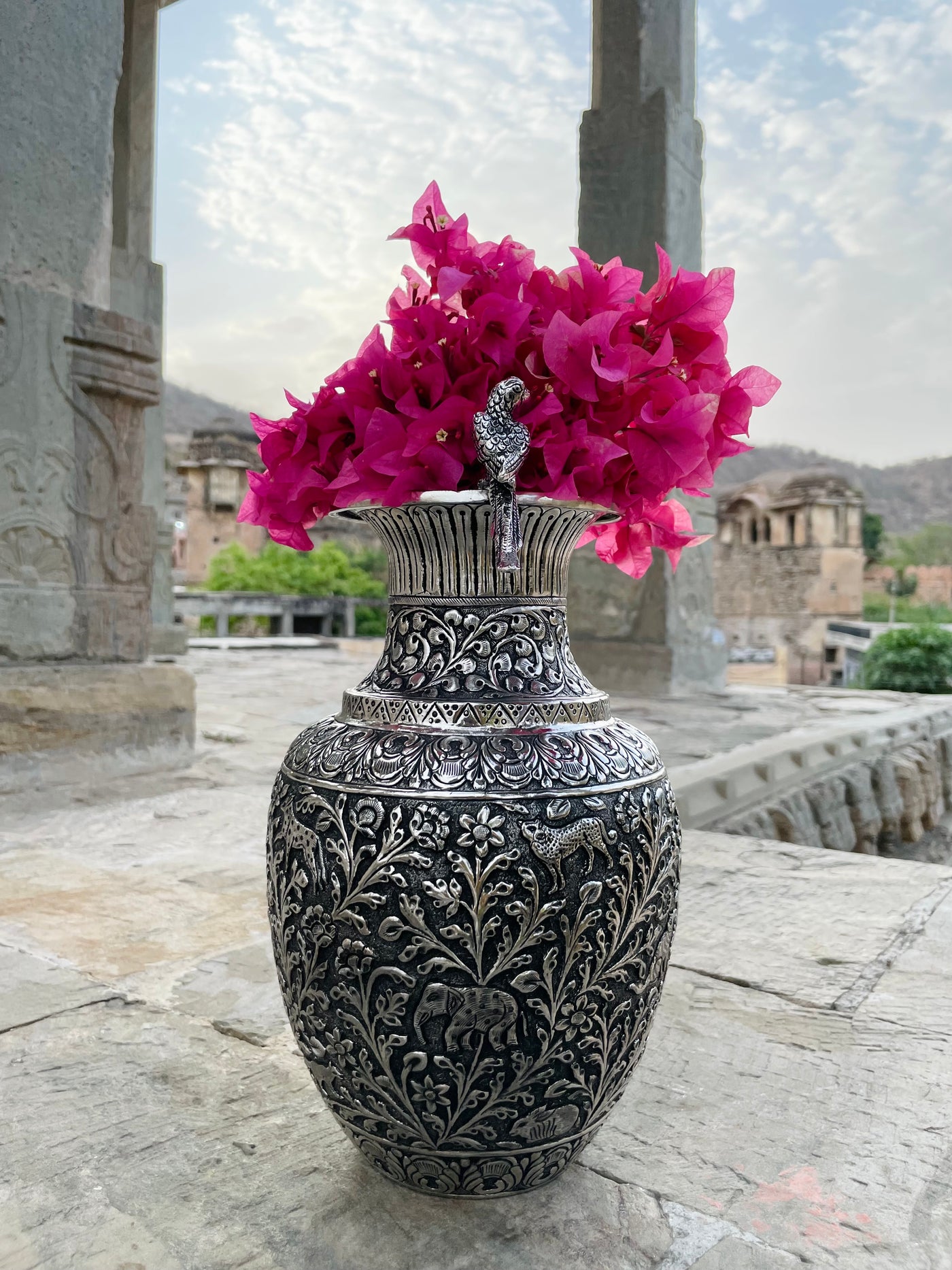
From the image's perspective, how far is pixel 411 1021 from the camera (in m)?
1.07

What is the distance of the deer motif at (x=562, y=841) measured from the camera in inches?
40.7

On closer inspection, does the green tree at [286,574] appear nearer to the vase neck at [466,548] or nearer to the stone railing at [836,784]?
the stone railing at [836,784]

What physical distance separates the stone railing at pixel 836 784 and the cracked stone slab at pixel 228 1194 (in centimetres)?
207

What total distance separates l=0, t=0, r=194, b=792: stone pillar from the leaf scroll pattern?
7.86ft

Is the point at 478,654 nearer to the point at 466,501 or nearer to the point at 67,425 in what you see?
the point at 466,501

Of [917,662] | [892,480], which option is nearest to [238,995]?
[917,662]

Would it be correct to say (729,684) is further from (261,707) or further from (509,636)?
(509,636)

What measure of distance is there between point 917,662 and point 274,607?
1339 centimetres

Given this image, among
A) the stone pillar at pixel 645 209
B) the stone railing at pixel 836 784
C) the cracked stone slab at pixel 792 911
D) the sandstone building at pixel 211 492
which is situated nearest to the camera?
the cracked stone slab at pixel 792 911

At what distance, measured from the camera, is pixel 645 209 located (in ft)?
19.9

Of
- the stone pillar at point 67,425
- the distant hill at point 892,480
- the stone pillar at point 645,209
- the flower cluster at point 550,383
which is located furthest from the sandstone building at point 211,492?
the distant hill at point 892,480

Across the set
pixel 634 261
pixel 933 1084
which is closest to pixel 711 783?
pixel 933 1084

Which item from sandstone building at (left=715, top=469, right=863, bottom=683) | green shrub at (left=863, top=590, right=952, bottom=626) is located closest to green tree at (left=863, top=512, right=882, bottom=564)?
green shrub at (left=863, top=590, right=952, bottom=626)

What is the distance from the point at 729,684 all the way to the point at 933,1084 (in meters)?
5.54
